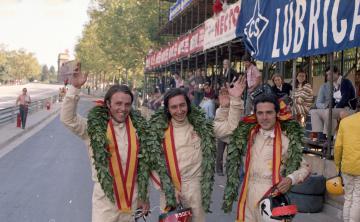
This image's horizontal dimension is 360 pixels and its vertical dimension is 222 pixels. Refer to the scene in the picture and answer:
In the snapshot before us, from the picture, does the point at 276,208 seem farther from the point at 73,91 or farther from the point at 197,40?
the point at 197,40

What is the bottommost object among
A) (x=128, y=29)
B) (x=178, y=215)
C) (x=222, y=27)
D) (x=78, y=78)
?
(x=178, y=215)

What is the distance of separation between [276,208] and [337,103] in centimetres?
614

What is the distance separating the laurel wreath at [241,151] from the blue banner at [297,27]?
11.2 feet

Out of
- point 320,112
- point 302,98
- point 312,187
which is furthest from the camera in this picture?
point 302,98

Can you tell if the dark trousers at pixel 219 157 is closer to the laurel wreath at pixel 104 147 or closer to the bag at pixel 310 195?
the bag at pixel 310 195

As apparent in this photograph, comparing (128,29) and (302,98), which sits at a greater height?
(128,29)

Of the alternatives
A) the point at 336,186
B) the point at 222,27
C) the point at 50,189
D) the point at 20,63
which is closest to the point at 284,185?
the point at 336,186

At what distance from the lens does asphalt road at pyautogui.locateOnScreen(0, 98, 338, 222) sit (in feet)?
23.0

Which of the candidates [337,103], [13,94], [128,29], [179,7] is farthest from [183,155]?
[13,94]

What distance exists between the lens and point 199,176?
3895mm

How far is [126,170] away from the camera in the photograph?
12.4 feet

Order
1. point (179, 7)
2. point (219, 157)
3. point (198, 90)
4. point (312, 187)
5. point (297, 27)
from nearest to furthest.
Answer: point (312, 187) < point (297, 27) < point (219, 157) < point (198, 90) < point (179, 7)

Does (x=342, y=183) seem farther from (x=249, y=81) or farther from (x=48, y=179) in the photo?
(x=48, y=179)

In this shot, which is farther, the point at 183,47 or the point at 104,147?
the point at 183,47
